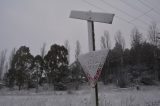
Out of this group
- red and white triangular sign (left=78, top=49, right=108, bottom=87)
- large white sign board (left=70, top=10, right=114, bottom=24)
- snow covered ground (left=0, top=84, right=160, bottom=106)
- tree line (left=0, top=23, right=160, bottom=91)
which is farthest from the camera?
tree line (left=0, top=23, right=160, bottom=91)

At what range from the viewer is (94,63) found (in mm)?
4203

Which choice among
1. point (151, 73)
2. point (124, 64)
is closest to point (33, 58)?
point (124, 64)

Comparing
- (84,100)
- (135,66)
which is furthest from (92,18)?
(135,66)

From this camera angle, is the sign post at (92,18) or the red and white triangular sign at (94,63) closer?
the red and white triangular sign at (94,63)

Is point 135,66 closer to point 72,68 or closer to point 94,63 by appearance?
point 72,68

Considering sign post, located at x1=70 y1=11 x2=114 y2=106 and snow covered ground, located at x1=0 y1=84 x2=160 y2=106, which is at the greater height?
sign post, located at x1=70 y1=11 x2=114 y2=106

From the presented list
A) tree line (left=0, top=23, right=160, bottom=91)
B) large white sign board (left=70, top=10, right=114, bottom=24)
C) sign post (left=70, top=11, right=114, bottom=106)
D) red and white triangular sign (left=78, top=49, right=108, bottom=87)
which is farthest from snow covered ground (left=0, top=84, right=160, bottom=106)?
tree line (left=0, top=23, right=160, bottom=91)

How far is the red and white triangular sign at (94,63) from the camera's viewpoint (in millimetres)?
4121

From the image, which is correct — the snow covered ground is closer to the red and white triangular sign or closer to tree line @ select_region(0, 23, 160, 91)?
the red and white triangular sign

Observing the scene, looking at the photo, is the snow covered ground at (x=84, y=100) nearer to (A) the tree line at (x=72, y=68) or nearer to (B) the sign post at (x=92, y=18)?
(B) the sign post at (x=92, y=18)

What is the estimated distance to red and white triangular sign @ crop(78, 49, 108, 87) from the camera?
4121 mm

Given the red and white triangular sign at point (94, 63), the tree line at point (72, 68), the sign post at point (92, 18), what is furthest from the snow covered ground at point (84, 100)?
the tree line at point (72, 68)

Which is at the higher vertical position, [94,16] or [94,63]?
[94,16]

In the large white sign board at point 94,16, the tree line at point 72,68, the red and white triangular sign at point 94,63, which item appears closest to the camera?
the red and white triangular sign at point 94,63
